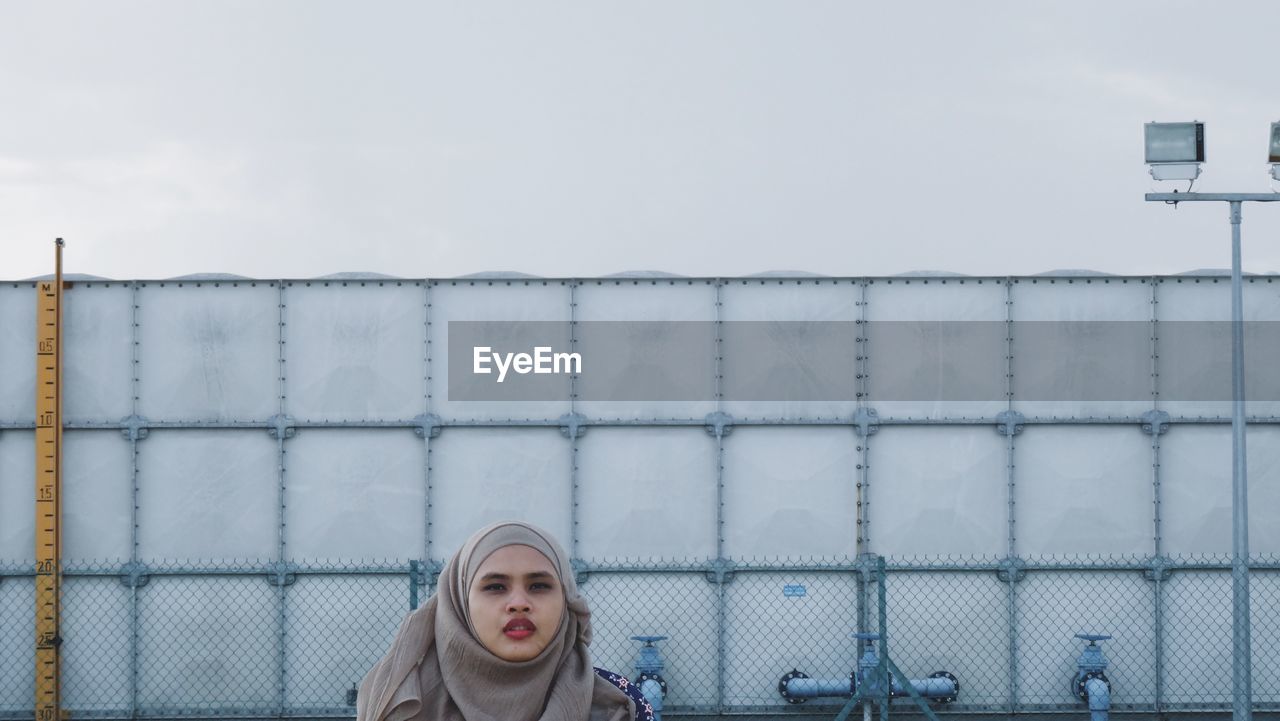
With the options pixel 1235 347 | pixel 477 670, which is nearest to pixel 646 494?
pixel 1235 347

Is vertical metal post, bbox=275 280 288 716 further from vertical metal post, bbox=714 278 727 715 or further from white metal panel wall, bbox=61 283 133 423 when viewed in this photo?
vertical metal post, bbox=714 278 727 715

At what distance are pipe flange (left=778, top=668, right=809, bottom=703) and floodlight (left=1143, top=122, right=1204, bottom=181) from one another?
19.6ft

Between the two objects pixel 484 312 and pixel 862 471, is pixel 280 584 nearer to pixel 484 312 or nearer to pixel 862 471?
pixel 484 312

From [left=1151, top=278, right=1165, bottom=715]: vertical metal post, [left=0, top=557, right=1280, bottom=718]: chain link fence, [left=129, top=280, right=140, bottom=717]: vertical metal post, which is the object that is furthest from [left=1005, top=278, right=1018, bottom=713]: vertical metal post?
[left=129, top=280, right=140, bottom=717]: vertical metal post

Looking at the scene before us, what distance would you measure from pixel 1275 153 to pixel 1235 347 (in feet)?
7.13

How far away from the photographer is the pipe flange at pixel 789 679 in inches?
443

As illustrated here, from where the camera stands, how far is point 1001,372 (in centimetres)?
1164

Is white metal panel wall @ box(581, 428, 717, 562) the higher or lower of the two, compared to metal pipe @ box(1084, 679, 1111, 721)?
higher

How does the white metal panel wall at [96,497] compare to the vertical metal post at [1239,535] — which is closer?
the vertical metal post at [1239,535]

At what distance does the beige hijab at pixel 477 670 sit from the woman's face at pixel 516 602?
2 cm

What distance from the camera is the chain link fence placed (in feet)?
37.4

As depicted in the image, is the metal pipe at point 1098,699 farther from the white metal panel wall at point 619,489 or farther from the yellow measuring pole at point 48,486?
the yellow measuring pole at point 48,486

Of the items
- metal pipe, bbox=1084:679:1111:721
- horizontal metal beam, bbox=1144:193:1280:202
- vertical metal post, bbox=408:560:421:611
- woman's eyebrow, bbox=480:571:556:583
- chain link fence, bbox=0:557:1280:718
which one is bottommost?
metal pipe, bbox=1084:679:1111:721

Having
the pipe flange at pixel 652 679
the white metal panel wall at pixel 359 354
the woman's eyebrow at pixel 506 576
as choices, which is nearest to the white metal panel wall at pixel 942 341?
the pipe flange at pixel 652 679
